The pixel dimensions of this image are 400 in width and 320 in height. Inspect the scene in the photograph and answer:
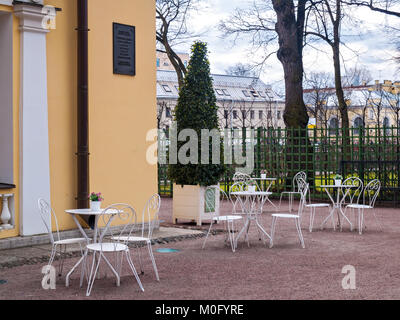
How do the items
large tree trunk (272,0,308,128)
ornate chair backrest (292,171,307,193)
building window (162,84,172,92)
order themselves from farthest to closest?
building window (162,84,172,92)
large tree trunk (272,0,308,128)
ornate chair backrest (292,171,307,193)

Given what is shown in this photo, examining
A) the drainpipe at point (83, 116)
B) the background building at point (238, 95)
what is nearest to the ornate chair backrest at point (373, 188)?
the drainpipe at point (83, 116)

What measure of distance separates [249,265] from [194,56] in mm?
4942

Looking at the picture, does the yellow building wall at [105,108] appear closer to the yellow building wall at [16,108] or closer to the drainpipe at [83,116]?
the drainpipe at [83,116]

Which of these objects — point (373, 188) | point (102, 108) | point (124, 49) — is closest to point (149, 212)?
point (102, 108)

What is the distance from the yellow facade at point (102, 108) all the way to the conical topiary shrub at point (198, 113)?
3.04 feet

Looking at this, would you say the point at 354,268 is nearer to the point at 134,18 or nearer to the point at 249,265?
the point at 249,265

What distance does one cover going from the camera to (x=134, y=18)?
31.4ft

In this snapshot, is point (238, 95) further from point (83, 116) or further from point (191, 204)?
point (83, 116)

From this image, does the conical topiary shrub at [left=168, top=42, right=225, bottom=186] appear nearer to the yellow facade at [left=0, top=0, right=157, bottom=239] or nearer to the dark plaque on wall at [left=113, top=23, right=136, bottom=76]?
the yellow facade at [left=0, top=0, right=157, bottom=239]

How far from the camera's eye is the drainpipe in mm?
8711

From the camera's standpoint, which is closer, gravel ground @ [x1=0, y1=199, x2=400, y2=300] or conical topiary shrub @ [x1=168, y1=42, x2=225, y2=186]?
gravel ground @ [x1=0, y1=199, x2=400, y2=300]

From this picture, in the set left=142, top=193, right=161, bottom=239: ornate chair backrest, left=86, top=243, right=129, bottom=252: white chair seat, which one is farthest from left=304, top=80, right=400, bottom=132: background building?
left=86, top=243, right=129, bottom=252: white chair seat

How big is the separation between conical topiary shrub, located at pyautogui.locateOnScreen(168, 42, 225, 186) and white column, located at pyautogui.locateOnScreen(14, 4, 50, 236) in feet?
9.57

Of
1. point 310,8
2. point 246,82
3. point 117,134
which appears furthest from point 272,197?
point 246,82
